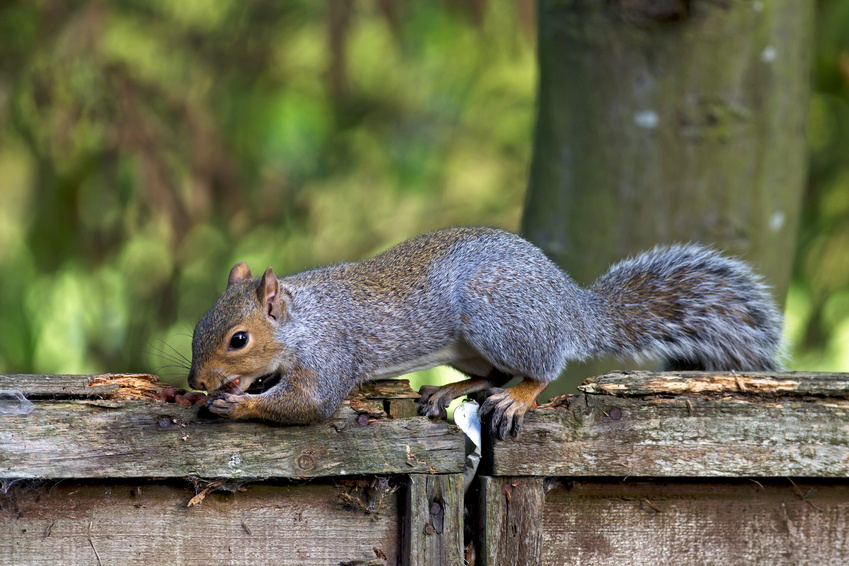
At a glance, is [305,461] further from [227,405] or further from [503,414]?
[503,414]

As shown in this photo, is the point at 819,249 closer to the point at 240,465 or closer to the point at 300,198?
the point at 300,198

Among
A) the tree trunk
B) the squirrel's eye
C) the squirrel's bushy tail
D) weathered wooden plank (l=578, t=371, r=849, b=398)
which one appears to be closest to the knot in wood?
the squirrel's eye

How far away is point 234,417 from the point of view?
1.15 metres

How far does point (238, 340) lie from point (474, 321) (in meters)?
0.39

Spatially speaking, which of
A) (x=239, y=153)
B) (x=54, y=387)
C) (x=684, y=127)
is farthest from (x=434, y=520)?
(x=239, y=153)

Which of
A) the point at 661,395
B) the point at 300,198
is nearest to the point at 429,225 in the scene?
the point at 300,198

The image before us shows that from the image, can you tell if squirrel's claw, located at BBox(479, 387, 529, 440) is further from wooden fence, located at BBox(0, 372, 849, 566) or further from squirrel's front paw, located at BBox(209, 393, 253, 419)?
squirrel's front paw, located at BBox(209, 393, 253, 419)

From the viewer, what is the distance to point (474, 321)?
1447 millimetres

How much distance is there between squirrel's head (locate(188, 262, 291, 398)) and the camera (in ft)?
4.28

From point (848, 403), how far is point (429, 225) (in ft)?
6.42

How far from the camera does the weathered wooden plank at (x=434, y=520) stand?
1.16 metres

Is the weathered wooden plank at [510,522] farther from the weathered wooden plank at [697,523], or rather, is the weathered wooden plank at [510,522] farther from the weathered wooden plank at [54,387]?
Result: the weathered wooden plank at [54,387]

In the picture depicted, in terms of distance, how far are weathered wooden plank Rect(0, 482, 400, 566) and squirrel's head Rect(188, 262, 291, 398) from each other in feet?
0.64

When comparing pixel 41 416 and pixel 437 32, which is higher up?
pixel 437 32
